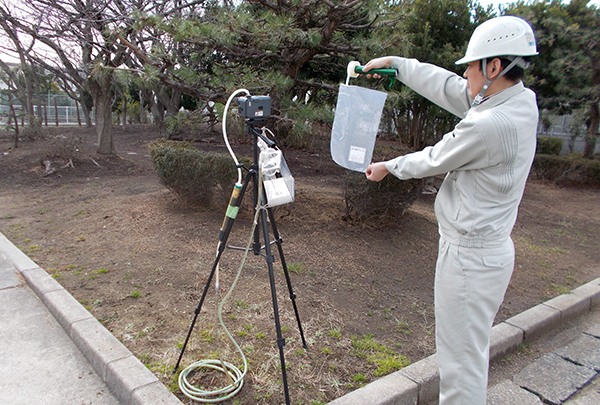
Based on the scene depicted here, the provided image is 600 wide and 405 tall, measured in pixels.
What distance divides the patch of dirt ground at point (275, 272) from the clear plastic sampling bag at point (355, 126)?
53.3 inches

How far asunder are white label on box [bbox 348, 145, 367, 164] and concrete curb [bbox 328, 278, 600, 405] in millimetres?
1332

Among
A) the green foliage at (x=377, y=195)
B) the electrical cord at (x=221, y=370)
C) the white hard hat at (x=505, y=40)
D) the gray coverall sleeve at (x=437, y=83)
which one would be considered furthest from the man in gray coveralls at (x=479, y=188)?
the green foliage at (x=377, y=195)

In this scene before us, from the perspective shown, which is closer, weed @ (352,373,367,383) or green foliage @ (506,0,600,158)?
weed @ (352,373,367,383)

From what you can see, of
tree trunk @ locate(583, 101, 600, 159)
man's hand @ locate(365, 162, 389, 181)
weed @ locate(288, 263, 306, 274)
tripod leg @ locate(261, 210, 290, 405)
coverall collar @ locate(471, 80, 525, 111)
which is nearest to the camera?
coverall collar @ locate(471, 80, 525, 111)

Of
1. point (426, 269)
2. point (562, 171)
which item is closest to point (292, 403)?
point (426, 269)

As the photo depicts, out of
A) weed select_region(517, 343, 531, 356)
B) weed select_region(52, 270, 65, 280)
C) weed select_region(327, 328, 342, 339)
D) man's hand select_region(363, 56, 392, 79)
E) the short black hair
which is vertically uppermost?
man's hand select_region(363, 56, 392, 79)

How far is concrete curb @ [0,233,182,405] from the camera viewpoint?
2.26 meters

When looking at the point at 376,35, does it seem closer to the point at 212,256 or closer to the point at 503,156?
the point at 212,256

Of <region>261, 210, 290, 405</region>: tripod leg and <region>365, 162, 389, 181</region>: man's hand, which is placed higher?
<region>365, 162, 389, 181</region>: man's hand

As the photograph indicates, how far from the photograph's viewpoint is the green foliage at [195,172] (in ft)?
16.3

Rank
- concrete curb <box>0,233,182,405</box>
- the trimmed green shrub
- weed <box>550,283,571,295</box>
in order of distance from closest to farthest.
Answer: concrete curb <box>0,233,182,405</box> → weed <box>550,283,571,295</box> → the trimmed green shrub

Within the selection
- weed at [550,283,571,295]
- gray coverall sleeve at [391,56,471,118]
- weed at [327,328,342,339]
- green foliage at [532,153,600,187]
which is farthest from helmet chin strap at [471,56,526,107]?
green foliage at [532,153,600,187]

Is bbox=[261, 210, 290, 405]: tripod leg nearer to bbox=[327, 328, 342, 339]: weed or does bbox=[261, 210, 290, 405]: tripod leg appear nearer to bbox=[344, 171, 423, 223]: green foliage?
bbox=[327, 328, 342, 339]: weed

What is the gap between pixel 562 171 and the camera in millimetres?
10008
